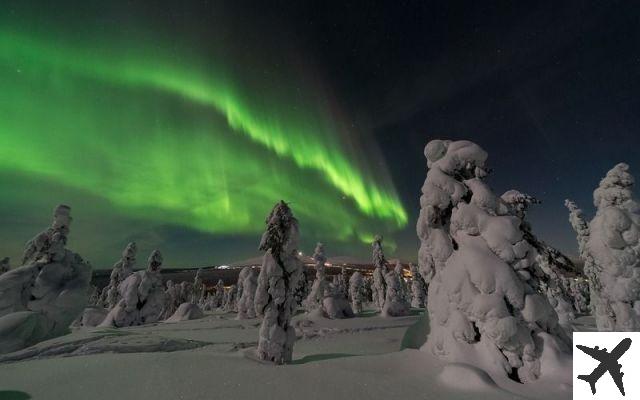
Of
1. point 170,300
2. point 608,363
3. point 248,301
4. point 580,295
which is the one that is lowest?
point 170,300

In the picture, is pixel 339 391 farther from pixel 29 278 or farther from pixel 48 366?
pixel 29 278

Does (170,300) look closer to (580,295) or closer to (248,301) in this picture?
(248,301)

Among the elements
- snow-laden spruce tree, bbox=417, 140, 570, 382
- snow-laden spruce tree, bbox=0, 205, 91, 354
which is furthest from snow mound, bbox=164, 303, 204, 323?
snow-laden spruce tree, bbox=417, 140, 570, 382

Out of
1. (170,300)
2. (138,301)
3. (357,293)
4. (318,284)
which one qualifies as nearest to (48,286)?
(138,301)

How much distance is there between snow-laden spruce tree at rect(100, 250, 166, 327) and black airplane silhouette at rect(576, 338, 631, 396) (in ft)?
112

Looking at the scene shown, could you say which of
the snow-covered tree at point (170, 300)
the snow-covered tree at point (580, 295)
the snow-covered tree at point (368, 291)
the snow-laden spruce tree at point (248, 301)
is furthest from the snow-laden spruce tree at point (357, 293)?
the snow-covered tree at point (580, 295)

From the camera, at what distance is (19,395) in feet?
19.3

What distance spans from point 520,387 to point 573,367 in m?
1.34

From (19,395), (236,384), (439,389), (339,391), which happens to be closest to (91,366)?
(19,395)

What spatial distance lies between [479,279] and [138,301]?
33109mm

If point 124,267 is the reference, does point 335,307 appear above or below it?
below

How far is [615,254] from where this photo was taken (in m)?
13.4

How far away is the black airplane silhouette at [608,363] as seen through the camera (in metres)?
5.80

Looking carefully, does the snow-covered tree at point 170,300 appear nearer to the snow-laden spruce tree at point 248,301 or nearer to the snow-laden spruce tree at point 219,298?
the snow-laden spruce tree at point 219,298
